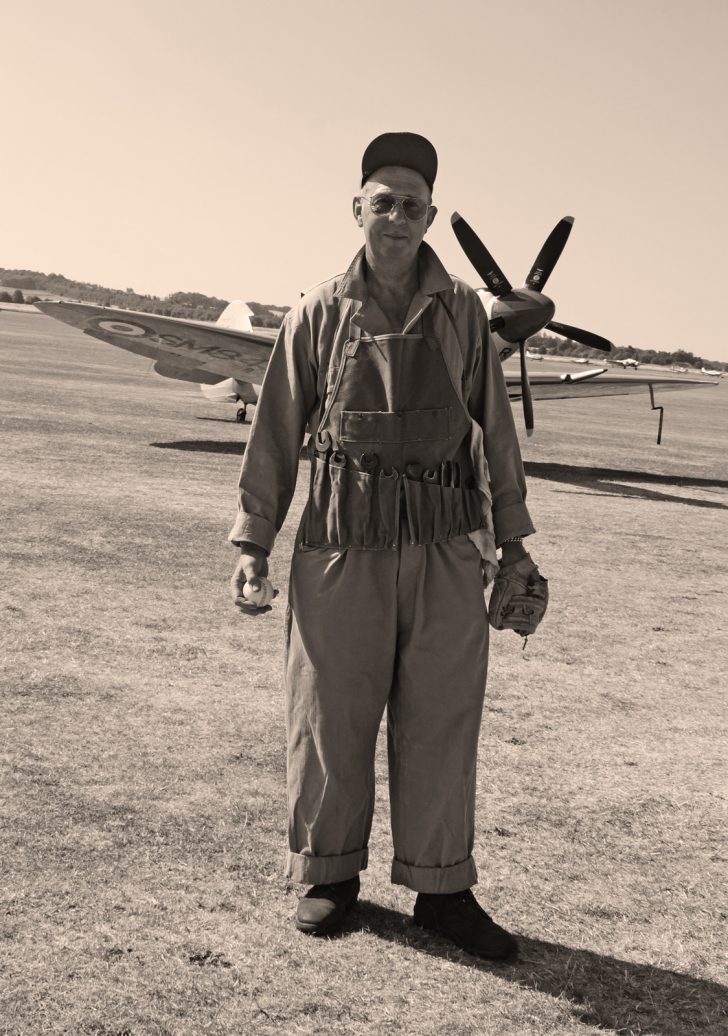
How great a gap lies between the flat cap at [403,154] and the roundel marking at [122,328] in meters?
15.1

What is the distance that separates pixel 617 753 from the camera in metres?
4.57

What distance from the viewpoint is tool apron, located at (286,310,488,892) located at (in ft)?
9.61

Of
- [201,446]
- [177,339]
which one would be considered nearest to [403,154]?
[201,446]

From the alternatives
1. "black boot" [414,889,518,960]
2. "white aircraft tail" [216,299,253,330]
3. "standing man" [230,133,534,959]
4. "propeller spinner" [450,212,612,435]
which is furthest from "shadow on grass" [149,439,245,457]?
"black boot" [414,889,518,960]

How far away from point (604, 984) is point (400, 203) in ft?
6.91

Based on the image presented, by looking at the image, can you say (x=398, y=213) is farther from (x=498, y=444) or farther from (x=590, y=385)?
→ (x=590, y=385)

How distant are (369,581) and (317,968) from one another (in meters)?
0.99

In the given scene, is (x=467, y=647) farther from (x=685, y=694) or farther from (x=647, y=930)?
(x=685, y=694)

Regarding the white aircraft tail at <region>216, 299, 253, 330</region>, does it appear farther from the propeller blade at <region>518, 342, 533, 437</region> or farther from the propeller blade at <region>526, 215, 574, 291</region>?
the propeller blade at <region>518, 342, 533, 437</region>

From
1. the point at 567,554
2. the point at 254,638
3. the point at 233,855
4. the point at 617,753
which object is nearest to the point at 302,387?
the point at 233,855

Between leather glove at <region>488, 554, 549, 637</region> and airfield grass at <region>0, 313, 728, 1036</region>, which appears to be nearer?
airfield grass at <region>0, 313, 728, 1036</region>

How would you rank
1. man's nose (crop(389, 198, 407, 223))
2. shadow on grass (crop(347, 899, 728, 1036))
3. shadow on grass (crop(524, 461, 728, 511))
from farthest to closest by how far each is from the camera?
shadow on grass (crop(524, 461, 728, 511))
man's nose (crop(389, 198, 407, 223))
shadow on grass (crop(347, 899, 728, 1036))

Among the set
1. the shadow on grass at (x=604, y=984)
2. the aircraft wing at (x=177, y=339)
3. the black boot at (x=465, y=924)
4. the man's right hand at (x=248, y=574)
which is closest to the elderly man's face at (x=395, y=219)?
the man's right hand at (x=248, y=574)

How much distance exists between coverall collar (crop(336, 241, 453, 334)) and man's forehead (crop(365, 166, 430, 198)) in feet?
0.60
